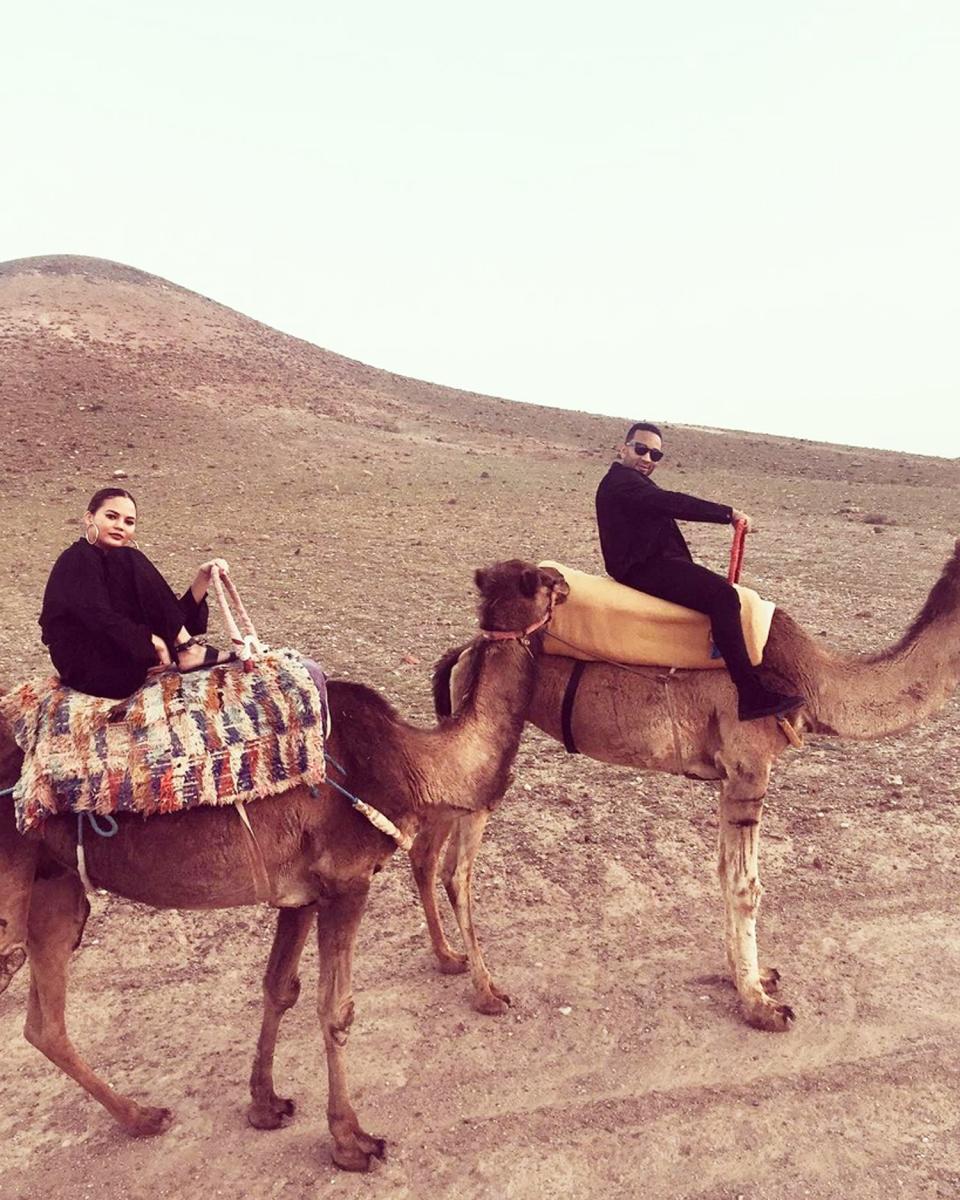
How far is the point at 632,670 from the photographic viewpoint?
535cm

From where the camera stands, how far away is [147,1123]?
168 inches

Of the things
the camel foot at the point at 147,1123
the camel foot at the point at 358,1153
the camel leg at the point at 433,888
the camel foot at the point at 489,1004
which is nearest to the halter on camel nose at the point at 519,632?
the camel leg at the point at 433,888

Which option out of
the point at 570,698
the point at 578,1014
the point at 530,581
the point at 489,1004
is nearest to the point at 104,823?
the point at 530,581

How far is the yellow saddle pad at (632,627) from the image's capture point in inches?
206

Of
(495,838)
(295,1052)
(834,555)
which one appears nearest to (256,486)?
(834,555)

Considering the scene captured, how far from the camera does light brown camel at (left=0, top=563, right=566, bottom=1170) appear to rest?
3885 mm

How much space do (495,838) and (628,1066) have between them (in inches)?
97.6

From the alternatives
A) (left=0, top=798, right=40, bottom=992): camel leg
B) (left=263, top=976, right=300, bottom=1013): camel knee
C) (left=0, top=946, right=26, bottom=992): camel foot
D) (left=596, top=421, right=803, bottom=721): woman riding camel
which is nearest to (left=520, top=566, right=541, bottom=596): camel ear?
(left=596, top=421, right=803, bottom=721): woman riding camel

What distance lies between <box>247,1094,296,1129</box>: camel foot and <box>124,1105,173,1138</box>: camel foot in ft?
1.33

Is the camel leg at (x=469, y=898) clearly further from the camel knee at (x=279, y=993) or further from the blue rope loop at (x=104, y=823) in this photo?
the blue rope loop at (x=104, y=823)

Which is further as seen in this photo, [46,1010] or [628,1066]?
[628,1066]

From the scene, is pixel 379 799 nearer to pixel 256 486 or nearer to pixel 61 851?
pixel 61 851

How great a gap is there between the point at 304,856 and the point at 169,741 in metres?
0.81

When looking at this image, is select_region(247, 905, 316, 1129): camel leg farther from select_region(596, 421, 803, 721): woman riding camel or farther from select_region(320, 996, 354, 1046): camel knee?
select_region(596, 421, 803, 721): woman riding camel
